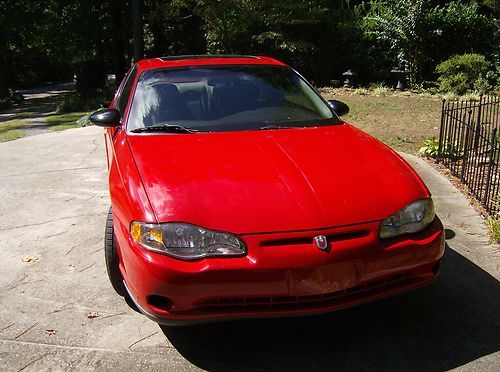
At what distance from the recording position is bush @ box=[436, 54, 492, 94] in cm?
1290

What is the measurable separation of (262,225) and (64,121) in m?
11.2

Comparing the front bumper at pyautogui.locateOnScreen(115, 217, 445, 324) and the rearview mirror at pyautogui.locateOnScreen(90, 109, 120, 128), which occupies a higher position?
the rearview mirror at pyautogui.locateOnScreen(90, 109, 120, 128)

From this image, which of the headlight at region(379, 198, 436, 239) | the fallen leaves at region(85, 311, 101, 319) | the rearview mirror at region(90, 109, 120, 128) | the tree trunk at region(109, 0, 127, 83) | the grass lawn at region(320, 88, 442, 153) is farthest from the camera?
the tree trunk at region(109, 0, 127, 83)

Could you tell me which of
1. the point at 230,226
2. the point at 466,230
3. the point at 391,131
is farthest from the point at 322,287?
the point at 391,131

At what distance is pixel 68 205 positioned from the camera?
532 centimetres

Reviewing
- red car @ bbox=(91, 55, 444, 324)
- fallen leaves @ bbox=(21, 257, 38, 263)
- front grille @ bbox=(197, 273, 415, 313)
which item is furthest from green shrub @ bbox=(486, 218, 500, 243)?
fallen leaves @ bbox=(21, 257, 38, 263)

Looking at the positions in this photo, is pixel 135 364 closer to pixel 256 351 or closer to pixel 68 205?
pixel 256 351

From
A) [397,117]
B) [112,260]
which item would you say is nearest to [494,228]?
[112,260]

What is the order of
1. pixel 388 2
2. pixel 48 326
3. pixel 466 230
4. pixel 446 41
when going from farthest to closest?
pixel 388 2 → pixel 446 41 → pixel 466 230 → pixel 48 326

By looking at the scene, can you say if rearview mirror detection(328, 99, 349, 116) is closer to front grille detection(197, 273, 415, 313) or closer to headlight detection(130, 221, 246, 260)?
front grille detection(197, 273, 415, 313)

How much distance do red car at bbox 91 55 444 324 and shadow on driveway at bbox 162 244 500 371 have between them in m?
0.35

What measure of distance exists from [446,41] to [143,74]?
13.2 m

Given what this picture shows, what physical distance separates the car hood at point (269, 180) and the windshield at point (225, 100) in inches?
10.0

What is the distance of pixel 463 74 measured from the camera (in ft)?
42.6
